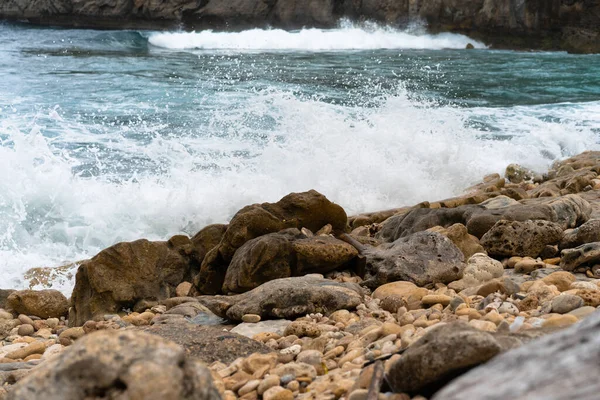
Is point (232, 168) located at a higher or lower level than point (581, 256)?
lower

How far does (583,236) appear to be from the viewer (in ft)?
15.1

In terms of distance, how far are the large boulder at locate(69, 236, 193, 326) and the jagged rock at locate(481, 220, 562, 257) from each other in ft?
7.01

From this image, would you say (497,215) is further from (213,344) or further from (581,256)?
(213,344)

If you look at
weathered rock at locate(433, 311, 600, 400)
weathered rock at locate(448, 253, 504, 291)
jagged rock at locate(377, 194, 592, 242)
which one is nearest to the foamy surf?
jagged rock at locate(377, 194, 592, 242)

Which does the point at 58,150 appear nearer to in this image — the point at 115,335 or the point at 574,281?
the point at 574,281

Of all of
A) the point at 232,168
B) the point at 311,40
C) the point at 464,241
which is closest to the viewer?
the point at 464,241

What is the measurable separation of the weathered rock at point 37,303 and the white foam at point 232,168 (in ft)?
1.96

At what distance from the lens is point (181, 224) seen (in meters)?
7.17

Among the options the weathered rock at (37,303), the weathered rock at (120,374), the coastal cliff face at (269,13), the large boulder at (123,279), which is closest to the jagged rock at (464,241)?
the large boulder at (123,279)

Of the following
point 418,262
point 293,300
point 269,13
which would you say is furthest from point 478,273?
point 269,13

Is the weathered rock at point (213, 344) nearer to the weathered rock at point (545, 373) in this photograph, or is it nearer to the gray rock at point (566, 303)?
the gray rock at point (566, 303)

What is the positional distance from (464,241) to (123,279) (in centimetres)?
223

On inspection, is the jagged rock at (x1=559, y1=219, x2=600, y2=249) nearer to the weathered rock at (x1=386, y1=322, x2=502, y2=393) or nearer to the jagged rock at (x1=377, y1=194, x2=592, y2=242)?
the jagged rock at (x1=377, y1=194, x2=592, y2=242)

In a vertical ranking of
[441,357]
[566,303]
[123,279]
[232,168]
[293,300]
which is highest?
[441,357]
